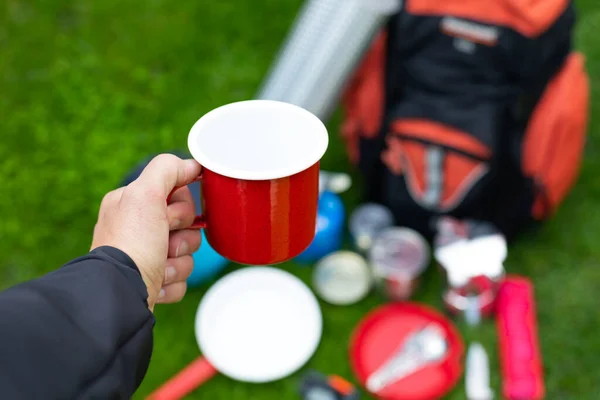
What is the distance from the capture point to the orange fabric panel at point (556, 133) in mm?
1960

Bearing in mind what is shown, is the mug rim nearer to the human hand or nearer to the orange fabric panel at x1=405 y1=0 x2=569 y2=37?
the human hand

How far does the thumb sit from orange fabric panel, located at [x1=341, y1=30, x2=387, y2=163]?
1099 millimetres

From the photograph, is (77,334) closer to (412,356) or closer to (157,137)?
(412,356)

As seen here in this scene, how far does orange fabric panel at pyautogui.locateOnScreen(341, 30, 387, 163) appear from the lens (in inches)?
82.8

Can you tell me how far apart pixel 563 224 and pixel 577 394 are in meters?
0.59

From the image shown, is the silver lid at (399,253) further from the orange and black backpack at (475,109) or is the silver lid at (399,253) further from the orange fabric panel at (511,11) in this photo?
the orange fabric panel at (511,11)

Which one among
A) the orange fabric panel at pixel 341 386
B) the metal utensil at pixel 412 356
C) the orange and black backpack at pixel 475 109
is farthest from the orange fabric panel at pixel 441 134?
the orange fabric panel at pixel 341 386

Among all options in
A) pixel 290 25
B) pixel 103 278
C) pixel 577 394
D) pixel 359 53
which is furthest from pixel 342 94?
pixel 103 278

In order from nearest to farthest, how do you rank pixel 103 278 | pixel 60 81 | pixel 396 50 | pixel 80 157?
pixel 103 278 < pixel 396 50 < pixel 80 157 < pixel 60 81

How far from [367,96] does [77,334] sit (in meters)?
1.47

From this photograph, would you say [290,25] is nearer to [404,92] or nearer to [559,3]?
[404,92]

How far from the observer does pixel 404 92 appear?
6.79 ft

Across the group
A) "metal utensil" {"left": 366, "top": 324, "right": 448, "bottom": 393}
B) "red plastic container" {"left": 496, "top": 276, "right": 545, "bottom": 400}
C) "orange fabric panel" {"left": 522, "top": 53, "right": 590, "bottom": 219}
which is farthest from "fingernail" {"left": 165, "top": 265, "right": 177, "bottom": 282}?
"orange fabric panel" {"left": 522, "top": 53, "right": 590, "bottom": 219}

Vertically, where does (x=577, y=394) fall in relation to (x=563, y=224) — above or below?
below
